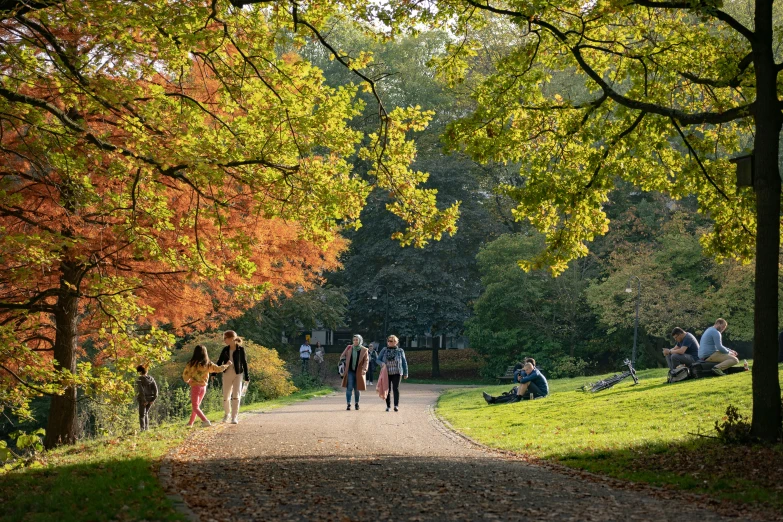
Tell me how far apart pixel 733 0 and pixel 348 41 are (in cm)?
2306

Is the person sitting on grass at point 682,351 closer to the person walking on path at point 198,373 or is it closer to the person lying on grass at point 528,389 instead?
the person lying on grass at point 528,389

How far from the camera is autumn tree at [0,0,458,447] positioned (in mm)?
10875

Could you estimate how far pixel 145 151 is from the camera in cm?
1169

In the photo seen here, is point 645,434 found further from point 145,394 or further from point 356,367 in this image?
point 145,394

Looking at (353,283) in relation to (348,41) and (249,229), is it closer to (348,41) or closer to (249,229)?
(348,41)

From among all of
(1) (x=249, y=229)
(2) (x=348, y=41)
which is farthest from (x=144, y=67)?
(2) (x=348, y=41)

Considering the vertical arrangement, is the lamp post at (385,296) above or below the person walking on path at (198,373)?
above

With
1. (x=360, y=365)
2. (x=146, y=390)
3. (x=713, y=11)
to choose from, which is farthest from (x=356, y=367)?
(x=713, y=11)

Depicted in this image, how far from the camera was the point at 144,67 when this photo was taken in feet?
44.5

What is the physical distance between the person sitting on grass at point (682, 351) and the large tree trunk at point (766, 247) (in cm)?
1025

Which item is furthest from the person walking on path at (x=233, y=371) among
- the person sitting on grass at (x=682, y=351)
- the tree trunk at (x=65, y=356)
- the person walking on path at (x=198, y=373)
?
the person sitting on grass at (x=682, y=351)

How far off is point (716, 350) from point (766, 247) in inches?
412

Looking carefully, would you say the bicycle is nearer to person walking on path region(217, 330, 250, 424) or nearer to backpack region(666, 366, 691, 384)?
backpack region(666, 366, 691, 384)

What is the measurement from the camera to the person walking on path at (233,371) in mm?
16734
